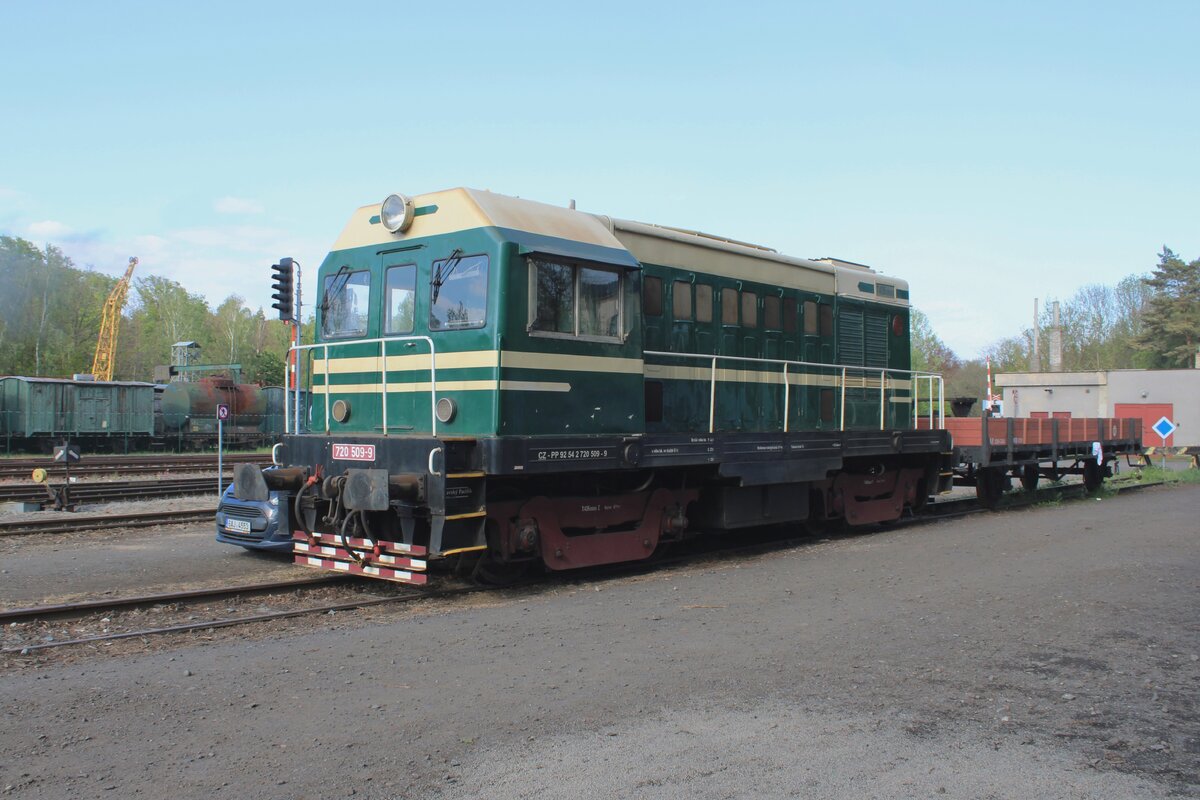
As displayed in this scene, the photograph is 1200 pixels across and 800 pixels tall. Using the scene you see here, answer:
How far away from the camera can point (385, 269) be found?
9.54 meters

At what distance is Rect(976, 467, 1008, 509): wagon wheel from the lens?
661 inches

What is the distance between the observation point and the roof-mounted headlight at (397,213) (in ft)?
30.6

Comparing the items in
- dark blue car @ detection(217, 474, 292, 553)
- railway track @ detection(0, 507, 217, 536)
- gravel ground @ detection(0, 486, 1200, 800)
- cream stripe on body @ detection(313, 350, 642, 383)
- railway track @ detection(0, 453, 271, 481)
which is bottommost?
gravel ground @ detection(0, 486, 1200, 800)

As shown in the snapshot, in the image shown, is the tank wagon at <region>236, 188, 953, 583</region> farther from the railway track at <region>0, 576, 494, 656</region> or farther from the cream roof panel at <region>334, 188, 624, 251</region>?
the railway track at <region>0, 576, 494, 656</region>

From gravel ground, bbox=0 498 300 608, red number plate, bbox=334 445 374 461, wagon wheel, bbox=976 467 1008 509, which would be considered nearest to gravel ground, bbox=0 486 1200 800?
red number plate, bbox=334 445 374 461

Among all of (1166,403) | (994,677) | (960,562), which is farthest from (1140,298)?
(994,677)

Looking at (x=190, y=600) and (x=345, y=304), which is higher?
(x=345, y=304)

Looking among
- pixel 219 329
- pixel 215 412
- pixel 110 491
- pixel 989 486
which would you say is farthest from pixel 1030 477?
pixel 219 329

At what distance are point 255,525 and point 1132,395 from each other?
146 feet

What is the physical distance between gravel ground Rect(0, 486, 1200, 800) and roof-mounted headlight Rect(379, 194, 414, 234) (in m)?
3.87

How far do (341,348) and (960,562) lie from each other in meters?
7.43

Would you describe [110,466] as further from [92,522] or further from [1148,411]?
[1148,411]

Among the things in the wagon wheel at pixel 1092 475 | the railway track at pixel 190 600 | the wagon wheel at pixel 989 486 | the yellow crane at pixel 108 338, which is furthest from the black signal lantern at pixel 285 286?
the yellow crane at pixel 108 338

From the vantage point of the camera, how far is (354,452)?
8.70 meters
